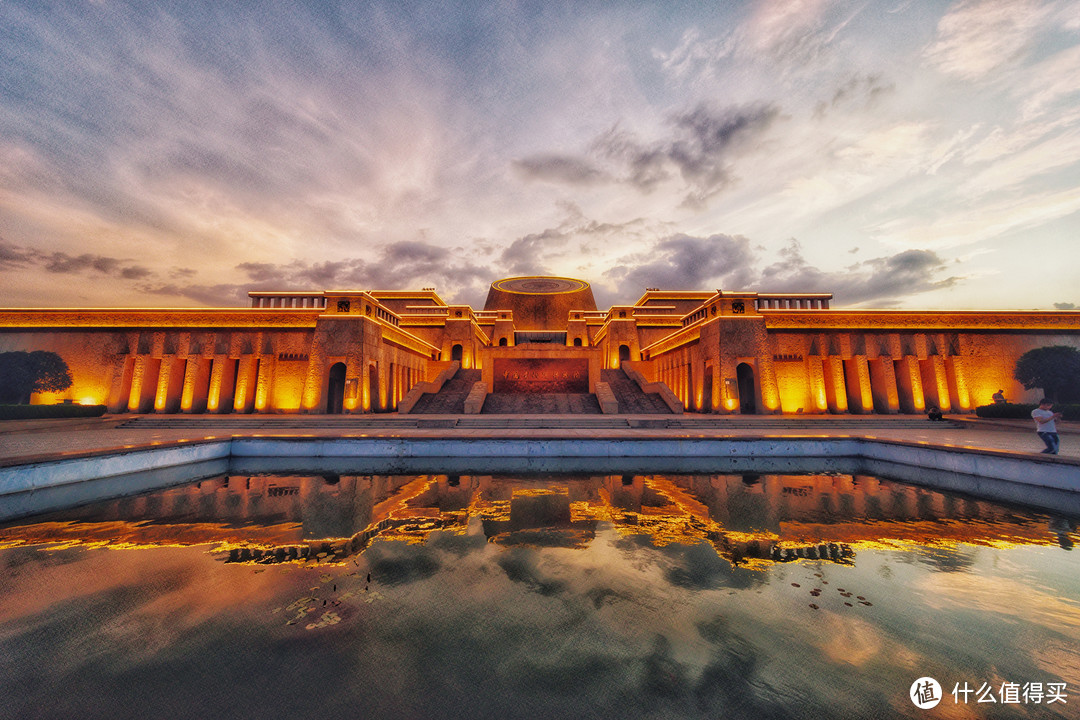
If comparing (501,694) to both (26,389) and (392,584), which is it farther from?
(26,389)

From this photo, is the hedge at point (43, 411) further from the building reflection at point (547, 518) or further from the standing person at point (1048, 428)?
the standing person at point (1048, 428)

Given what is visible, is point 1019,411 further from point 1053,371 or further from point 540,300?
point 540,300

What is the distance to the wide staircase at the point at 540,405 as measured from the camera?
21.6 meters

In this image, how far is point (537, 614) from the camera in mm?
3480

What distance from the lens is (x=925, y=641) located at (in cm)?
311

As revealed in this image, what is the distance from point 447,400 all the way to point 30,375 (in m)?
21.6

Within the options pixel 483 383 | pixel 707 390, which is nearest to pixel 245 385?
pixel 483 383

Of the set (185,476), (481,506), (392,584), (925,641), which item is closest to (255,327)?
(185,476)

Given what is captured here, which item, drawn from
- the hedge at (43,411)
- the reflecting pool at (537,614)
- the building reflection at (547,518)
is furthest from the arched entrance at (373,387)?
the reflecting pool at (537,614)

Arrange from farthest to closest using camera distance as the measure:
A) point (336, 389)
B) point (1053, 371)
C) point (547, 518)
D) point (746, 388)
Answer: point (746, 388) → point (336, 389) → point (1053, 371) → point (547, 518)

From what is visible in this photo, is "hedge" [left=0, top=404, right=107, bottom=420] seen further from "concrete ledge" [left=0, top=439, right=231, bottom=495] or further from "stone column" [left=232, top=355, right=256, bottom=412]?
"concrete ledge" [left=0, top=439, right=231, bottom=495]

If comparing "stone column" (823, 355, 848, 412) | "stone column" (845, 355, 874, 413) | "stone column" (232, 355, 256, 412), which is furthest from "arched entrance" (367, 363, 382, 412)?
"stone column" (845, 355, 874, 413)

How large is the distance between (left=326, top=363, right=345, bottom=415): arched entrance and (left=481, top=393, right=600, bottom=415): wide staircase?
28.8ft

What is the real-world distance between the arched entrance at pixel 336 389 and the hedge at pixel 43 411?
1049 cm
